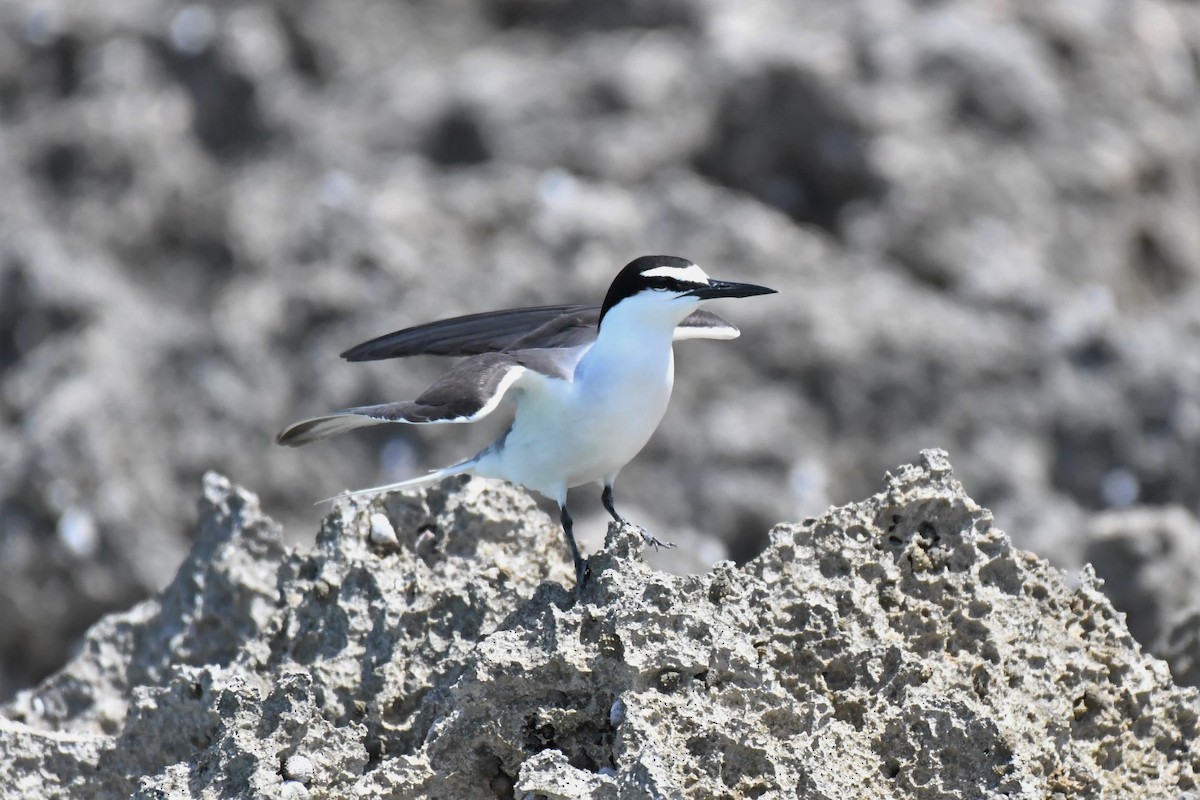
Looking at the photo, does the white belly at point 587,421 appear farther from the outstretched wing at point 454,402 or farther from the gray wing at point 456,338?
the gray wing at point 456,338

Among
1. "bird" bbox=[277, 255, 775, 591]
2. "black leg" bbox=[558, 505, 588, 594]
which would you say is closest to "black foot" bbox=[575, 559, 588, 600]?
"black leg" bbox=[558, 505, 588, 594]

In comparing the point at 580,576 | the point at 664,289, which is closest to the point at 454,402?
the point at 580,576

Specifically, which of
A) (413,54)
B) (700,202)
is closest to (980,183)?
(700,202)

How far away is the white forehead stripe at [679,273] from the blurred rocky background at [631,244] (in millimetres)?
2664

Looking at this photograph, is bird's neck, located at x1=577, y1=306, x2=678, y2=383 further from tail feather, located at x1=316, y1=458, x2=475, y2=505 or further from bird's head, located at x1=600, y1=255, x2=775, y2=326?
tail feather, located at x1=316, y1=458, x2=475, y2=505

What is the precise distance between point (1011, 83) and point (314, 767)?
1048 cm

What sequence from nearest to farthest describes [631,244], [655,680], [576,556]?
[655,680]
[576,556]
[631,244]

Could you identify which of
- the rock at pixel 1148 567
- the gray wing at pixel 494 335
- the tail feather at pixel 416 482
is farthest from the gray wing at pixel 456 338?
the rock at pixel 1148 567

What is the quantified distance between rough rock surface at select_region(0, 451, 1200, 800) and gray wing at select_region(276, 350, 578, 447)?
1.23 ft

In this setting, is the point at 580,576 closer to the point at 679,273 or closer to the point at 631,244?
the point at 679,273

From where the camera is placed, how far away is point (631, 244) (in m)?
12.1

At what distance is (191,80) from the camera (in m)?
16.1

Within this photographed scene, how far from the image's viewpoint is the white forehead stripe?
267 inches

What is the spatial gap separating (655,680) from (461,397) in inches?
65.5
